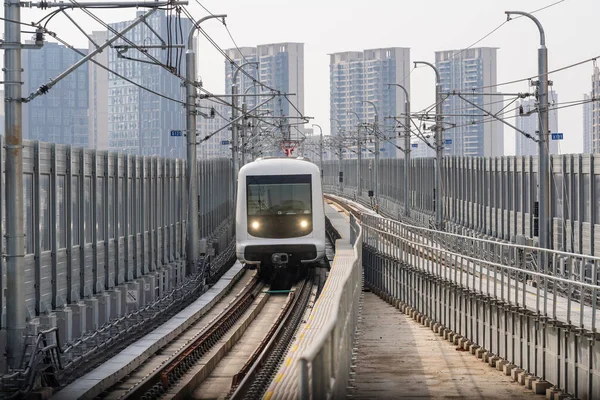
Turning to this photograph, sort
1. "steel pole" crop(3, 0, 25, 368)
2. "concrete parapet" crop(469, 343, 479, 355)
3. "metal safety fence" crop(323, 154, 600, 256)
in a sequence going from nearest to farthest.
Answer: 1. "steel pole" crop(3, 0, 25, 368)
2. "concrete parapet" crop(469, 343, 479, 355)
3. "metal safety fence" crop(323, 154, 600, 256)

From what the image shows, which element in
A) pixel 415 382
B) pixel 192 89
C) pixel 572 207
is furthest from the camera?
pixel 572 207

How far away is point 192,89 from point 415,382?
1501 centimetres

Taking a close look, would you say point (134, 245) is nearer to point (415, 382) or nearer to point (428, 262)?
point (428, 262)

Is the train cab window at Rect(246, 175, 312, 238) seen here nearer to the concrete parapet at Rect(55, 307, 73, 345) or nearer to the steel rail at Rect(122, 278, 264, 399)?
the steel rail at Rect(122, 278, 264, 399)

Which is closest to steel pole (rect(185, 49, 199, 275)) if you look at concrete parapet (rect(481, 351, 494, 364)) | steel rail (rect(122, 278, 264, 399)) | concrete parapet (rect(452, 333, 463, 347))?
steel rail (rect(122, 278, 264, 399))

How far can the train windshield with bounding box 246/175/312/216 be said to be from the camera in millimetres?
32438

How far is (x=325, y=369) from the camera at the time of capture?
9297mm

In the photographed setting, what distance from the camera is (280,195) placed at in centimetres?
3262

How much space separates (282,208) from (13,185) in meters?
16.7

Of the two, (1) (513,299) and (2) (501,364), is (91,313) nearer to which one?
(2) (501,364)

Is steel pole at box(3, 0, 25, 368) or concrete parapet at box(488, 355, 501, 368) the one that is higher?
steel pole at box(3, 0, 25, 368)

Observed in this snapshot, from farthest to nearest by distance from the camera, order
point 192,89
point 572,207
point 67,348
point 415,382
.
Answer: point 572,207, point 192,89, point 67,348, point 415,382

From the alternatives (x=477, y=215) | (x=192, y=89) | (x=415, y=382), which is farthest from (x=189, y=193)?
(x=477, y=215)

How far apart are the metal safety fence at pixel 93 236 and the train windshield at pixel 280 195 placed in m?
2.12
